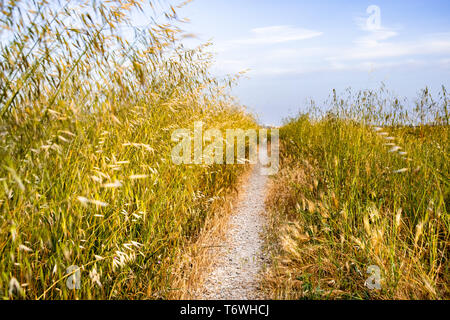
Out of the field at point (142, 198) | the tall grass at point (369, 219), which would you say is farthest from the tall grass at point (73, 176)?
the tall grass at point (369, 219)

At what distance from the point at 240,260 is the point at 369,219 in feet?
3.80

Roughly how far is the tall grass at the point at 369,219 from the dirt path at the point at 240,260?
0.54ft

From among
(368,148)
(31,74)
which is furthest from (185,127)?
(368,148)

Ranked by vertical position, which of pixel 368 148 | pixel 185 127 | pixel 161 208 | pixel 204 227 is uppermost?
pixel 185 127

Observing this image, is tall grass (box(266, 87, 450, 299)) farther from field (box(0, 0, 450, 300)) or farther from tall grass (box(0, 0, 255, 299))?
tall grass (box(0, 0, 255, 299))

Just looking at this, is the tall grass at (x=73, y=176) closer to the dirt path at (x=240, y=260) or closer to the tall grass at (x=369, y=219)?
the dirt path at (x=240, y=260)

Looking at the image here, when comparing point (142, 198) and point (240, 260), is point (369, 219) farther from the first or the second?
point (142, 198)

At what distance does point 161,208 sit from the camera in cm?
223

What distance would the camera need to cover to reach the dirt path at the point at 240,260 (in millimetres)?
2094

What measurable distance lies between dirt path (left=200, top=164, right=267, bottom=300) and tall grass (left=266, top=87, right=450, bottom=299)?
17 cm

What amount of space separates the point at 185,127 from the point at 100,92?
1.38 m

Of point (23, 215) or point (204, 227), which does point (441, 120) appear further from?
point (23, 215)

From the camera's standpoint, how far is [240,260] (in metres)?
2.55

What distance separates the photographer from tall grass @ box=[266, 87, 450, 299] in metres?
1.80
